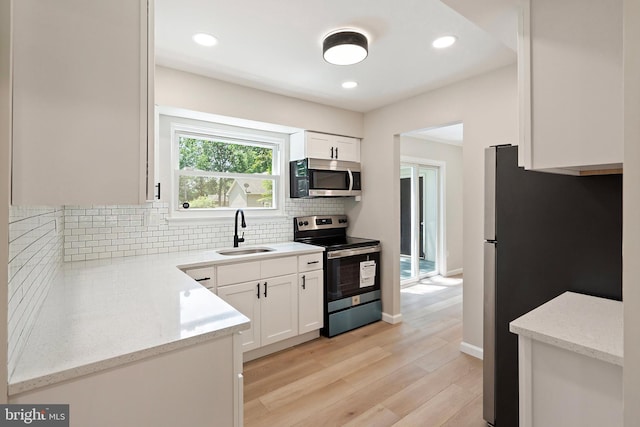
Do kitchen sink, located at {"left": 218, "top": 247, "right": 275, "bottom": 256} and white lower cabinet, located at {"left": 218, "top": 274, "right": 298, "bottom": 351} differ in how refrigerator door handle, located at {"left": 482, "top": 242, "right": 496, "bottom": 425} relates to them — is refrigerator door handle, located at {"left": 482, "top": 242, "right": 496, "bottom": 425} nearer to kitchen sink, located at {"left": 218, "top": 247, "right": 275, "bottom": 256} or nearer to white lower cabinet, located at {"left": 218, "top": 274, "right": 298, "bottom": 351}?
white lower cabinet, located at {"left": 218, "top": 274, "right": 298, "bottom": 351}

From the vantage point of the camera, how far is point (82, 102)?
3.18 ft

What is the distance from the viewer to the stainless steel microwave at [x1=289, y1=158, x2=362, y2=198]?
10.9 ft

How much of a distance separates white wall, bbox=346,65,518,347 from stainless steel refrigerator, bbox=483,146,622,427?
34.9 inches

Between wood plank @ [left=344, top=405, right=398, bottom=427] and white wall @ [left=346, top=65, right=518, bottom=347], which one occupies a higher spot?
white wall @ [left=346, top=65, right=518, bottom=347]

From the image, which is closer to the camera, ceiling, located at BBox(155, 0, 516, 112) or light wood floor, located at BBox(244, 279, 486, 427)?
ceiling, located at BBox(155, 0, 516, 112)

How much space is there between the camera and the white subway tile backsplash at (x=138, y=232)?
7.91ft

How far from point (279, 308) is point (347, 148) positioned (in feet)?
6.53

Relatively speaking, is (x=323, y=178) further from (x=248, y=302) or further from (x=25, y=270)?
(x=25, y=270)

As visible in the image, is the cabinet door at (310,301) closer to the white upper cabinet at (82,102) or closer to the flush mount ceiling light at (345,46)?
the flush mount ceiling light at (345,46)

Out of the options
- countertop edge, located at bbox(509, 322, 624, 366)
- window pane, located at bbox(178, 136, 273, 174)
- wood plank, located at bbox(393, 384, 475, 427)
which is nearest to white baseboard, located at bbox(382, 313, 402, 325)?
wood plank, located at bbox(393, 384, 475, 427)

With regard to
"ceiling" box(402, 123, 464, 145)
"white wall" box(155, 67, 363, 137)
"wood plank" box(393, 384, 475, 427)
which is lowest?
"wood plank" box(393, 384, 475, 427)

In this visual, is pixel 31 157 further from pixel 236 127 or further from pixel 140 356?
pixel 236 127

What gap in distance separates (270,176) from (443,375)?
252cm

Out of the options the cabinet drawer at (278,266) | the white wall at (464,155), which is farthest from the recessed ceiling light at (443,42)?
the cabinet drawer at (278,266)
